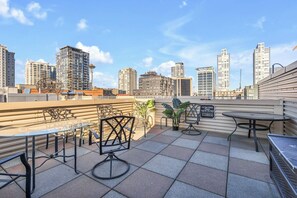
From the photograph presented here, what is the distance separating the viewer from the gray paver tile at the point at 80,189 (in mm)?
1574

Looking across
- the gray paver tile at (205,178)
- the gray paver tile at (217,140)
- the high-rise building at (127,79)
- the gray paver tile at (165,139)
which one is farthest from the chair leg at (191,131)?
the high-rise building at (127,79)

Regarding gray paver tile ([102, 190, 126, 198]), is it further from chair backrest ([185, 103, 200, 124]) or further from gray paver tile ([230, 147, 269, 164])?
chair backrest ([185, 103, 200, 124])

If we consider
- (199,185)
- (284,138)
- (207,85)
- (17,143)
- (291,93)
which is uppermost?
(207,85)

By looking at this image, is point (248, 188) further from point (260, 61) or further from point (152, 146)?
point (260, 61)

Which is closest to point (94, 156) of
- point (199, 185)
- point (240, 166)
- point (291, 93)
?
point (199, 185)

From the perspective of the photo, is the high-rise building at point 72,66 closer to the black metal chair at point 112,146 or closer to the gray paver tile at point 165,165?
the black metal chair at point 112,146

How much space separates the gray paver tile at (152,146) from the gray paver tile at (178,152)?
5.3 inches

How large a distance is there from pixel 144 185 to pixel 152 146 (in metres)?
1.38

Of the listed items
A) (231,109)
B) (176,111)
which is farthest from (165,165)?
(231,109)

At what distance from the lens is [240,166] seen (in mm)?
2221

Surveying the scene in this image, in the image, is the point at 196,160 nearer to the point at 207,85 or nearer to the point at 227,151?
the point at 227,151

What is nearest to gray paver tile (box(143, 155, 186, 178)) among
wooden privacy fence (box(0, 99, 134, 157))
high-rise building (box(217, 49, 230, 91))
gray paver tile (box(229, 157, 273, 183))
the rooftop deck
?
the rooftop deck

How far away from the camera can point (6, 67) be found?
25234 millimetres

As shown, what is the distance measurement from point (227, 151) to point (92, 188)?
8.48 ft
